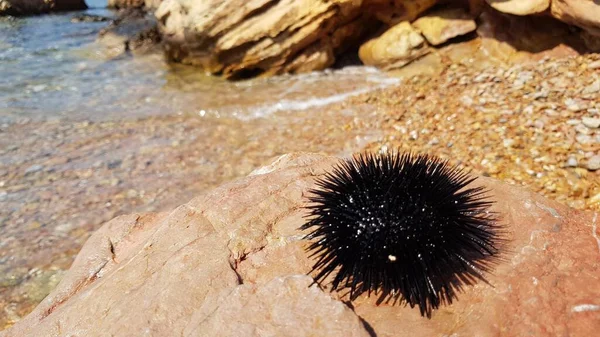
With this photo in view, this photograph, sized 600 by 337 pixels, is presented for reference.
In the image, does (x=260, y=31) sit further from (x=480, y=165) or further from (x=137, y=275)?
(x=137, y=275)

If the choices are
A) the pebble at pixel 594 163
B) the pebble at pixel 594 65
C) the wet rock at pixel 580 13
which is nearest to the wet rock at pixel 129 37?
the wet rock at pixel 580 13

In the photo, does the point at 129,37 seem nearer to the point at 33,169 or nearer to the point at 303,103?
the point at 303,103

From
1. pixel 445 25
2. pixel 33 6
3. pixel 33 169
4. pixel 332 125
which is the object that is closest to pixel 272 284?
pixel 332 125

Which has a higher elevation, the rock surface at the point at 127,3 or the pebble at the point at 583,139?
the rock surface at the point at 127,3

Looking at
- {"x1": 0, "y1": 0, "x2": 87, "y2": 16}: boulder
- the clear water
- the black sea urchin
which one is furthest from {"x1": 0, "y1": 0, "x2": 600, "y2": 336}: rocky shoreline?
{"x1": 0, "y1": 0, "x2": 87, "y2": 16}: boulder

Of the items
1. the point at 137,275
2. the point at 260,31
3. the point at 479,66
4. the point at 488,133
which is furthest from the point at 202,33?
the point at 137,275

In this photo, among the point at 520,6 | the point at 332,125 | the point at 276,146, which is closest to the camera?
the point at 276,146

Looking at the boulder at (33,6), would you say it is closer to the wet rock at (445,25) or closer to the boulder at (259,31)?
the boulder at (259,31)
